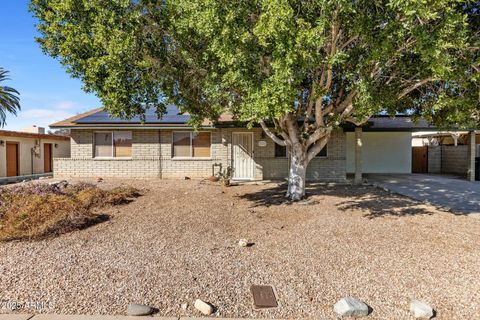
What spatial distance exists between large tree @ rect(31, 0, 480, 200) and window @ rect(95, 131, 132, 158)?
7.18 metres

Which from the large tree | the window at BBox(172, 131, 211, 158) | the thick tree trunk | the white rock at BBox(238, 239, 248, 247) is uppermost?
the large tree

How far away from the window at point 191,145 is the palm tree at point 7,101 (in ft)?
55.6

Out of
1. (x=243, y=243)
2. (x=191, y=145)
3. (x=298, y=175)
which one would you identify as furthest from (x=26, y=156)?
(x=243, y=243)

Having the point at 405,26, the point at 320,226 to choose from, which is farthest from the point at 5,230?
the point at 405,26

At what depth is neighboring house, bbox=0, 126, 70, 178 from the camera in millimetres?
18922

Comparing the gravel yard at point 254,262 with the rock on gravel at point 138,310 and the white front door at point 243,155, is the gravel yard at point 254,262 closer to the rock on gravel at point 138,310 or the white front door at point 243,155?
the rock on gravel at point 138,310

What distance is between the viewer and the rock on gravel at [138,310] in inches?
138

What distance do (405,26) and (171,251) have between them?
6.09 meters

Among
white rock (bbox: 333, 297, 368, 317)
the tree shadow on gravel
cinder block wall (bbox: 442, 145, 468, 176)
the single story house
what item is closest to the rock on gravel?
white rock (bbox: 333, 297, 368, 317)

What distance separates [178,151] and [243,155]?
3.38 m

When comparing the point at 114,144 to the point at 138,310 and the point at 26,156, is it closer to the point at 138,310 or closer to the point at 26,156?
the point at 26,156

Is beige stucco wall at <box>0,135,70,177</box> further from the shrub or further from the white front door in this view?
the white front door

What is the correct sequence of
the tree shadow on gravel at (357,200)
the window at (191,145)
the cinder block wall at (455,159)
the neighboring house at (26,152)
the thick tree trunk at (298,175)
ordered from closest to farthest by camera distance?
1. the tree shadow on gravel at (357,200)
2. the thick tree trunk at (298,175)
3. the window at (191,145)
4. the cinder block wall at (455,159)
5. the neighboring house at (26,152)

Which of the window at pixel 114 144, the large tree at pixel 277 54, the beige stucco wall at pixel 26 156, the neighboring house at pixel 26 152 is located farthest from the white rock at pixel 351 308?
the beige stucco wall at pixel 26 156
